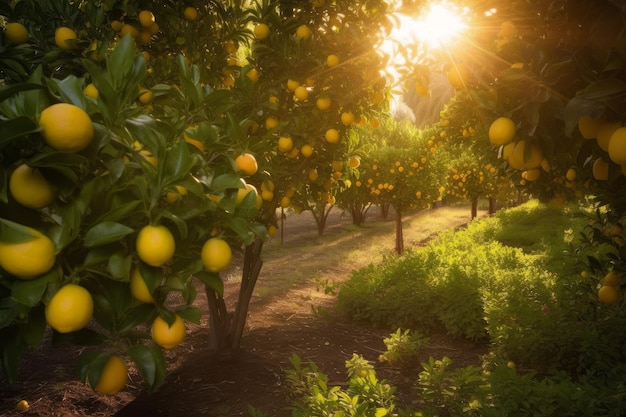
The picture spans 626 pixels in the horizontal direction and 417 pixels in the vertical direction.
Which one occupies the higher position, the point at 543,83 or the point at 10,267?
the point at 543,83

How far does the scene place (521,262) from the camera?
6609 mm

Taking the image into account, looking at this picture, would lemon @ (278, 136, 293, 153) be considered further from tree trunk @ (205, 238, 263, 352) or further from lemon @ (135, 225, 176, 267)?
lemon @ (135, 225, 176, 267)

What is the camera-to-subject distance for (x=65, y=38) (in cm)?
278

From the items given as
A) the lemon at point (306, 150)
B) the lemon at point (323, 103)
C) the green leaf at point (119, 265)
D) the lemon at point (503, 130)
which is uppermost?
the lemon at point (323, 103)

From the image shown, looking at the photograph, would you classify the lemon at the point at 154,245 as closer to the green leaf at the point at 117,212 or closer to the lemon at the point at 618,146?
the green leaf at the point at 117,212

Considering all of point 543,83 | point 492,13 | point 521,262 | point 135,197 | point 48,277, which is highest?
point 492,13

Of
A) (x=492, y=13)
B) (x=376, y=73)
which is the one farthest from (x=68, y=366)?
(x=492, y=13)

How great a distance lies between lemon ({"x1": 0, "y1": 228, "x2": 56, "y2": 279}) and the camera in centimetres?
99

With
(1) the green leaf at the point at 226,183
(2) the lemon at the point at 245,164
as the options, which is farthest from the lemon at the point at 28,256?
(2) the lemon at the point at 245,164

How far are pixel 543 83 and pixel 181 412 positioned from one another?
3.50 meters

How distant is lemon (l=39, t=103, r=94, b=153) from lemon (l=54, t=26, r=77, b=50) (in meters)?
2.14

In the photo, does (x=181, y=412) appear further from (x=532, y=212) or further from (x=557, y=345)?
(x=532, y=212)

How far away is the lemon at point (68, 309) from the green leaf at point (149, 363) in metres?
0.21

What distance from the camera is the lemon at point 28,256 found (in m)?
0.99
